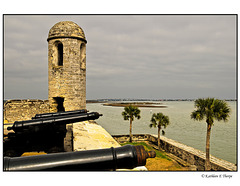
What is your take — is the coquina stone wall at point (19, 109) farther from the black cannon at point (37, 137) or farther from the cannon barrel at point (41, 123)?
the cannon barrel at point (41, 123)

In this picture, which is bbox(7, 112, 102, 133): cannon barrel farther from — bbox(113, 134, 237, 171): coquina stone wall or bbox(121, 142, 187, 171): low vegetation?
bbox(113, 134, 237, 171): coquina stone wall

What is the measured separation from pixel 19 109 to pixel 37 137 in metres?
6.56

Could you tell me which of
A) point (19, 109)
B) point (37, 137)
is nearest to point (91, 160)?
point (37, 137)

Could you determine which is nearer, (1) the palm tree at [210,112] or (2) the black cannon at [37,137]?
(2) the black cannon at [37,137]

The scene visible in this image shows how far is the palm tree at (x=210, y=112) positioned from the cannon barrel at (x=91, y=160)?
11683 mm

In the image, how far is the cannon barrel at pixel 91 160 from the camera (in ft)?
4.96

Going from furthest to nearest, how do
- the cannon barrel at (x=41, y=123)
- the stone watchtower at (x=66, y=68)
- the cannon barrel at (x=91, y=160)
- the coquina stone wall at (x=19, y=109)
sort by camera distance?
1. the stone watchtower at (x=66, y=68)
2. the coquina stone wall at (x=19, y=109)
3. the cannon barrel at (x=41, y=123)
4. the cannon barrel at (x=91, y=160)

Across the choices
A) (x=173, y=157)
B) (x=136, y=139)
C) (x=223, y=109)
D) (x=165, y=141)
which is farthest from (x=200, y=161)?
(x=136, y=139)

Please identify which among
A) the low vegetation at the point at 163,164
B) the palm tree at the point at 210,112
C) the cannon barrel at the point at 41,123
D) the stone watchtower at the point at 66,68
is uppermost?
the stone watchtower at the point at 66,68

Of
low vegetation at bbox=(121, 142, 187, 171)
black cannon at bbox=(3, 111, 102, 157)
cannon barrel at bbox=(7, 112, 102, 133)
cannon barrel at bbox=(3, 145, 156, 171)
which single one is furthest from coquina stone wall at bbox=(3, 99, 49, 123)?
low vegetation at bbox=(121, 142, 187, 171)

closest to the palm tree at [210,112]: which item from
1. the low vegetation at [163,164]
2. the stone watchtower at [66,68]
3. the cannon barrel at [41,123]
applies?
the low vegetation at [163,164]

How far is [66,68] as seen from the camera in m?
9.80

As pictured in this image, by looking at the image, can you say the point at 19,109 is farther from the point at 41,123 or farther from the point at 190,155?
the point at 190,155

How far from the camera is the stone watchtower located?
977 centimetres
